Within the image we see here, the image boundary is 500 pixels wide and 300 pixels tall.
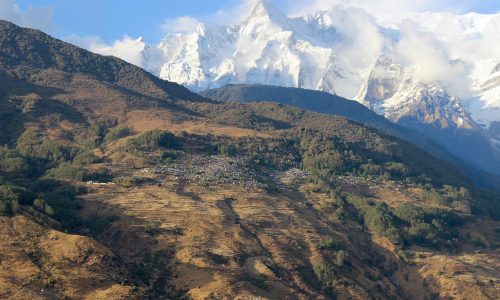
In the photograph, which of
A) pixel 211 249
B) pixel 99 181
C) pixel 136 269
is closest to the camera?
pixel 136 269

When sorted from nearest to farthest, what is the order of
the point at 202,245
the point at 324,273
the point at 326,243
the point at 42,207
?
the point at 42,207
the point at 202,245
the point at 324,273
the point at 326,243

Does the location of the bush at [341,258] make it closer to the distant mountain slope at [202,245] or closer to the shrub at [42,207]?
the distant mountain slope at [202,245]

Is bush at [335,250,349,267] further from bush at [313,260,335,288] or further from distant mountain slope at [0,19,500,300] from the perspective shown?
bush at [313,260,335,288]

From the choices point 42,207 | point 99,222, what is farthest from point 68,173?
point 42,207

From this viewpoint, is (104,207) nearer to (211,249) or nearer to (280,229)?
(211,249)

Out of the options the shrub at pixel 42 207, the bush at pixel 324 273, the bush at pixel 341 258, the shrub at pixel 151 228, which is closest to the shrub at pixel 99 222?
the shrub at pixel 151 228

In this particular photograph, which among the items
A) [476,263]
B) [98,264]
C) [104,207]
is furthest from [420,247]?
[98,264]

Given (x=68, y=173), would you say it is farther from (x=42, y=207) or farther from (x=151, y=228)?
(x=151, y=228)

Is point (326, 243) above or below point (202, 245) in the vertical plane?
above

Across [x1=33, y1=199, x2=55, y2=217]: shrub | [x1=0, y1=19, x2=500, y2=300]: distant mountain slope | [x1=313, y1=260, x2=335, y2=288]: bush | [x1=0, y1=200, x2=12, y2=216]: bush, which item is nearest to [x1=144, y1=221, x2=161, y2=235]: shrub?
[x1=0, y1=19, x2=500, y2=300]: distant mountain slope

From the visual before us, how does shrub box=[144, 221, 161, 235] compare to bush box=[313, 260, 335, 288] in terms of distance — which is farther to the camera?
shrub box=[144, 221, 161, 235]

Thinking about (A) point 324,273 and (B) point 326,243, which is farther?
(B) point 326,243
